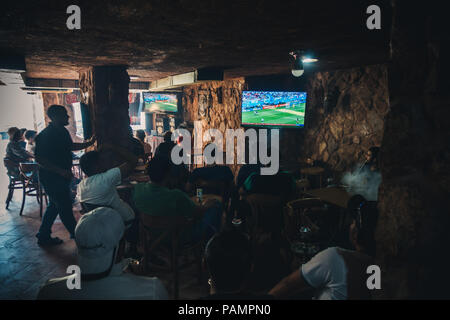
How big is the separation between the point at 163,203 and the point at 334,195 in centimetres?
221

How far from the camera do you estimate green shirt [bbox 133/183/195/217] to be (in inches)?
111

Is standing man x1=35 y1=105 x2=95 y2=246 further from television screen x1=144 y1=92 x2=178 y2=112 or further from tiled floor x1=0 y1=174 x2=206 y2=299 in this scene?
television screen x1=144 y1=92 x2=178 y2=112

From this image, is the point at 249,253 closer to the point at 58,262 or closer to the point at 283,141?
the point at 58,262

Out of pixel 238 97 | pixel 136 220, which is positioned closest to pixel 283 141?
pixel 238 97

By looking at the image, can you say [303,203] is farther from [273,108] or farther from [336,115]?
[273,108]

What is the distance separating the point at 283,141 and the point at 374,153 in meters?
2.98

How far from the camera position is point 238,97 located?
7.64 metres

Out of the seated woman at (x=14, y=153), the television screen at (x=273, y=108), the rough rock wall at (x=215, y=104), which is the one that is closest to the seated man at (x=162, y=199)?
Result: the television screen at (x=273, y=108)

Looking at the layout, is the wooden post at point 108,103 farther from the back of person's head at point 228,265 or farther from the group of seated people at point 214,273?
the back of person's head at point 228,265

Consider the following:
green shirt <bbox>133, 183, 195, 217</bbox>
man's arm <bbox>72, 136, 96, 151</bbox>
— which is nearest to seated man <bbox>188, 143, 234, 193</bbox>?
green shirt <bbox>133, 183, 195, 217</bbox>

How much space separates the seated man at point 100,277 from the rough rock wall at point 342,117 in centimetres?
493

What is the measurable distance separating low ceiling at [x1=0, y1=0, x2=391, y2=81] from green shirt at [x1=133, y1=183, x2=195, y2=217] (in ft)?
4.89

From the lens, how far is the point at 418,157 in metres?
1.45

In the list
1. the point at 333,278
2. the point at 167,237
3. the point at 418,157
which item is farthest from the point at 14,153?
the point at 418,157
